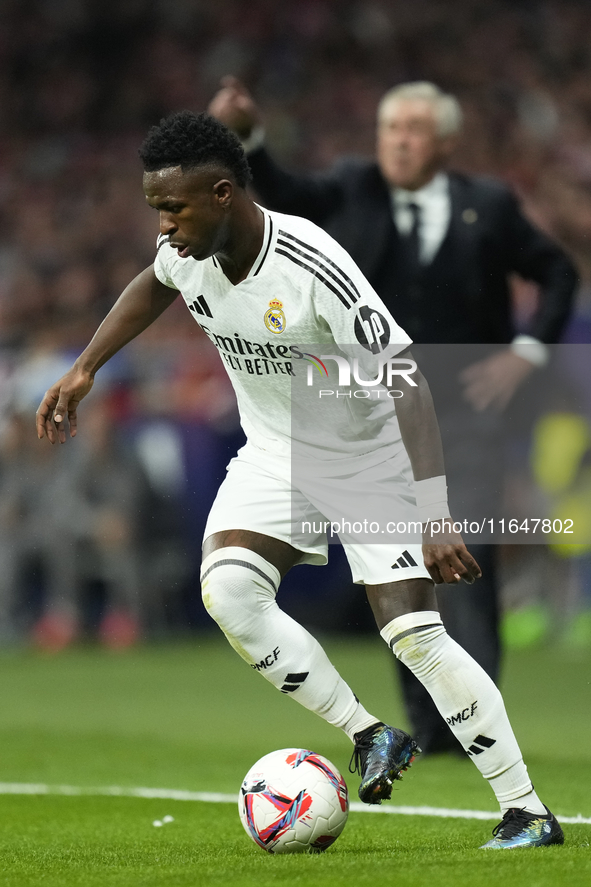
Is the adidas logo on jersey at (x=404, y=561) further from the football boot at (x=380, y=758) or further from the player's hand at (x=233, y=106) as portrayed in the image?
the player's hand at (x=233, y=106)

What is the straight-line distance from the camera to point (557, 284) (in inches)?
254

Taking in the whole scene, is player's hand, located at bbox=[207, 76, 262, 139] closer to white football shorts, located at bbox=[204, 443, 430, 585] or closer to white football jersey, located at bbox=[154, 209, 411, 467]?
white football jersey, located at bbox=[154, 209, 411, 467]

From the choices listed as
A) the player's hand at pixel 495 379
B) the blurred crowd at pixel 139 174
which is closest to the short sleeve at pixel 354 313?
the player's hand at pixel 495 379

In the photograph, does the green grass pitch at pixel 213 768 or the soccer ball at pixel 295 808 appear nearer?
the green grass pitch at pixel 213 768

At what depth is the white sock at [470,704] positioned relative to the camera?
13.1 feet

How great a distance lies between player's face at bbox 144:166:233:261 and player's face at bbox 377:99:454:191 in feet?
8.36

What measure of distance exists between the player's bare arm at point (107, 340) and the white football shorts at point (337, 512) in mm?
559

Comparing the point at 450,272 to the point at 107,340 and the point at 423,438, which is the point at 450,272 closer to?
the point at 107,340

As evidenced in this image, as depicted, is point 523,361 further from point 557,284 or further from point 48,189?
point 48,189

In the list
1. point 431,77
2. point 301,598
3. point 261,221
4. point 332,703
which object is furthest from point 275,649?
A: point 431,77

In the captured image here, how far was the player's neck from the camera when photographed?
4.16 meters

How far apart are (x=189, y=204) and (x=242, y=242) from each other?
24cm

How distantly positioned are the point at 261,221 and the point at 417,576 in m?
1.18

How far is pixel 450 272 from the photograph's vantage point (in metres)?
6.47
